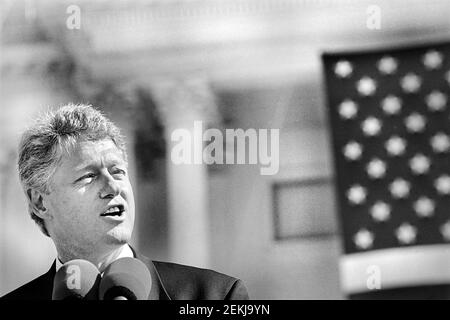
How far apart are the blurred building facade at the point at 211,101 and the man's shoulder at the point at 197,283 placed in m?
0.05

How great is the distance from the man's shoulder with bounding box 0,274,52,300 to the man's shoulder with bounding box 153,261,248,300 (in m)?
0.57

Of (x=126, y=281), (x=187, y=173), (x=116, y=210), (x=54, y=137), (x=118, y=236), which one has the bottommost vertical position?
(x=126, y=281)

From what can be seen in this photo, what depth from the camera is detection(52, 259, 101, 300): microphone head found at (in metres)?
5.22

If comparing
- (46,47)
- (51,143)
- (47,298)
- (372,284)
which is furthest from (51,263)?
(372,284)

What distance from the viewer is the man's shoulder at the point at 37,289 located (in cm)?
535

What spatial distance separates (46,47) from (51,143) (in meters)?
0.51

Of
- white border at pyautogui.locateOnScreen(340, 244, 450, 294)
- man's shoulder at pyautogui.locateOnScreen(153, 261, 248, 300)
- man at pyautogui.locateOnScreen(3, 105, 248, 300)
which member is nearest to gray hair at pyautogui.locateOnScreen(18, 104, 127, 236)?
man at pyautogui.locateOnScreen(3, 105, 248, 300)

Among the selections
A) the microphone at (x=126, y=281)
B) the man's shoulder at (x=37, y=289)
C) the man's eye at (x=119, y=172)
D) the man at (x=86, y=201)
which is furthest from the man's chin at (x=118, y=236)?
the man's shoulder at (x=37, y=289)

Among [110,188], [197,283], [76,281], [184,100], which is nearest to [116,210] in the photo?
[110,188]

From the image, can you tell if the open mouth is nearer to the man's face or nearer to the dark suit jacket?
the man's face

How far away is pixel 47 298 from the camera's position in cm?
535

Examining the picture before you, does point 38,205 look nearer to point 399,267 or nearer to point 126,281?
point 126,281

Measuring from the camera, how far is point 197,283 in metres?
5.35

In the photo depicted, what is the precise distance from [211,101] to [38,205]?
1.04 m
